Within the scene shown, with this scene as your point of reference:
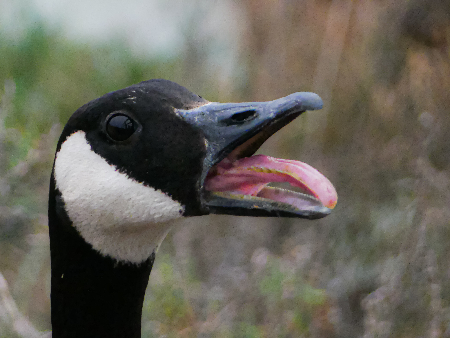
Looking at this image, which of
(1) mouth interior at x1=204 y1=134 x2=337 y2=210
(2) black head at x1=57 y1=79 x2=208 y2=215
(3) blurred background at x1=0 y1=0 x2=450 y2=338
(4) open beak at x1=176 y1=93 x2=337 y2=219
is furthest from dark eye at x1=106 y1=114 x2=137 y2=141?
(3) blurred background at x1=0 y1=0 x2=450 y2=338

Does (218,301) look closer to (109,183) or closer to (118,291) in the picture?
(118,291)

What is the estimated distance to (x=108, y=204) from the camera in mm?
1475

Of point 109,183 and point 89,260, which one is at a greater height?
point 109,183

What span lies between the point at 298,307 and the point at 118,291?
175cm


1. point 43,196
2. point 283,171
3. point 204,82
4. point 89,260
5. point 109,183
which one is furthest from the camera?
point 204,82

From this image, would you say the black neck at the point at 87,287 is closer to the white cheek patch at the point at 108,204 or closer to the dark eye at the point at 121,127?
the white cheek patch at the point at 108,204

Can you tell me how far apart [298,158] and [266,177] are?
301cm

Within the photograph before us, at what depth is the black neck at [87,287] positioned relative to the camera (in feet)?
5.29

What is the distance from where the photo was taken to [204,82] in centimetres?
479

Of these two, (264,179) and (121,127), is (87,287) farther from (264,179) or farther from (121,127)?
(264,179)

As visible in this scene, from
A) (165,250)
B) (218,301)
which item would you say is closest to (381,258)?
(218,301)

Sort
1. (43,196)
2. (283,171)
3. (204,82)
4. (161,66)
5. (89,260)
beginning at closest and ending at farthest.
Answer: (283,171) < (89,260) < (43,196) < (204,82) < (161,66)

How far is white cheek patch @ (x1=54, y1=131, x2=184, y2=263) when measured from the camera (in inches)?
57.9

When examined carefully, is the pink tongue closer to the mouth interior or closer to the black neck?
the mouth interior
